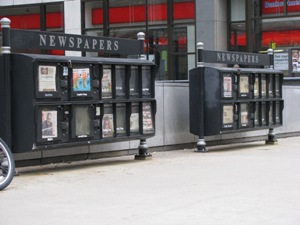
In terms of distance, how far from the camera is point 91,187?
26.5 ft

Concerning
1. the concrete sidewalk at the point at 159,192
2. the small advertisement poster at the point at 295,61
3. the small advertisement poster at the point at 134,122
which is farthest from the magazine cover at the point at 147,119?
the small advertisement poster at the point at 295,61

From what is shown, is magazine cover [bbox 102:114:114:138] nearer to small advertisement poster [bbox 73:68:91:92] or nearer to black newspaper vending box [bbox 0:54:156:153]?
black newspaper vending box [bbox 0:54:156:153]

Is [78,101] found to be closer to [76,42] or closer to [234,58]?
[76,42]

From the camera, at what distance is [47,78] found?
9156 mm

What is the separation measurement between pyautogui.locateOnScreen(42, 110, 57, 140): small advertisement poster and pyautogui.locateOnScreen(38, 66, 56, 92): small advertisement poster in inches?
14.4

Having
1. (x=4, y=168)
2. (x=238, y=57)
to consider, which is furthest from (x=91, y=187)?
(x=238, y=57)

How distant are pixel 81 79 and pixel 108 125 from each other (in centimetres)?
108

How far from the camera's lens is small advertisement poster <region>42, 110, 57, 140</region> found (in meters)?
9.09

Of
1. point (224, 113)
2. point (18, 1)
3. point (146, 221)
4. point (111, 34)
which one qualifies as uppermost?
point (18, 1)

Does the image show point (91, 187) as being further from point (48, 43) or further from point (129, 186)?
point (48, 43)

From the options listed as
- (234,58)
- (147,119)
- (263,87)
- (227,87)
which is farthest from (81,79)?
(263,87)

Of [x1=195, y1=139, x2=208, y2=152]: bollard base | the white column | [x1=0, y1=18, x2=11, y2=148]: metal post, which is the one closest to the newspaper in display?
[x1=195, y1=139, x2=208, y2=152]: bollard base

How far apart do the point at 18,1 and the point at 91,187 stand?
22.8 m

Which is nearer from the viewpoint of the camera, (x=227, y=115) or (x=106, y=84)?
(x=106, y=84)
